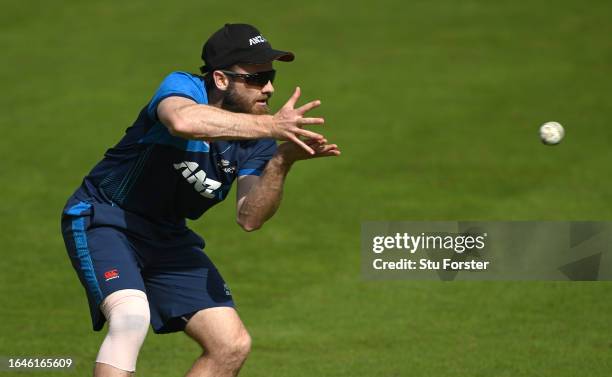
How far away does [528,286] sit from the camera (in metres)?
11.3

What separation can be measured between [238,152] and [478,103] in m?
10.00

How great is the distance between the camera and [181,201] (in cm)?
736

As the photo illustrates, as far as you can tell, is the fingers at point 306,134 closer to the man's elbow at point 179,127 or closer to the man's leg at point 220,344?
the man's elbow at point 179,127

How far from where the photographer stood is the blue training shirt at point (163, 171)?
710 cm

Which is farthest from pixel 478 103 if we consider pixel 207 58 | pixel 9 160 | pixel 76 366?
pixel 207 58

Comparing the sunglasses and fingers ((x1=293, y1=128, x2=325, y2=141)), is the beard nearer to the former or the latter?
the sunglasses

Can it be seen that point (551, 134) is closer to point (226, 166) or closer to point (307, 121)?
point (226, 166)

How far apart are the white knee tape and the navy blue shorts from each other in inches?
5.4

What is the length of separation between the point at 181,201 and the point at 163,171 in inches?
11.5

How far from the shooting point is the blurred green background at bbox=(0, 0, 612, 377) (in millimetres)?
9977

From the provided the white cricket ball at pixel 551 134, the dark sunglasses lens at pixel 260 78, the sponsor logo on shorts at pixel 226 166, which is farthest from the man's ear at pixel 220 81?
the white cricket ball at pixel 551 134

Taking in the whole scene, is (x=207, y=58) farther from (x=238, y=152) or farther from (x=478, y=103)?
(x=478, y=103)

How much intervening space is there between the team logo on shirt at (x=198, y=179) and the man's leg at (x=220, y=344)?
2.51ft

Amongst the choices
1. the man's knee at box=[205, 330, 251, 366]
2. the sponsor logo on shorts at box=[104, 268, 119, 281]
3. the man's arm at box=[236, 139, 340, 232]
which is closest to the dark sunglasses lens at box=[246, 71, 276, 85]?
the man's arm at box=[236, 139, 340, 232]
